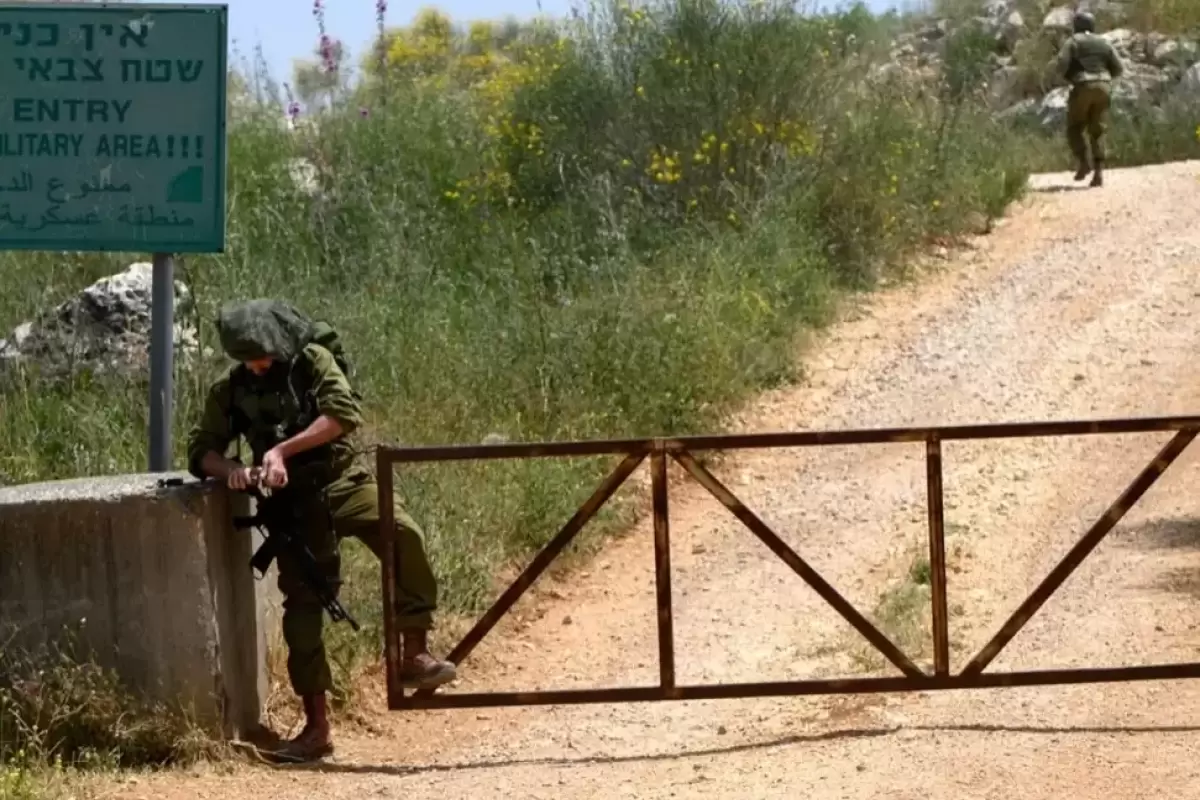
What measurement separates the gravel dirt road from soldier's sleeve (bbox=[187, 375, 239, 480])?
1.04m

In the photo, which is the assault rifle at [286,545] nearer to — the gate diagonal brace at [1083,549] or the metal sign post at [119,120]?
the metal sign post at [119,120]

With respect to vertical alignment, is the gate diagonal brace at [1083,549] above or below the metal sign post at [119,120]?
below

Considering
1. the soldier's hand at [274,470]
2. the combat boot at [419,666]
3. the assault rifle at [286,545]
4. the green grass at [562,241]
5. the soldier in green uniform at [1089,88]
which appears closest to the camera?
the soldier's hand at [274,470]

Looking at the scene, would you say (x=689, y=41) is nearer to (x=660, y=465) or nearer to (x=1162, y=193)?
(x=1162, y=193)

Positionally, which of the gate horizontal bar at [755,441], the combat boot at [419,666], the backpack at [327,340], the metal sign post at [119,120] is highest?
the metal sign post at [119,120]

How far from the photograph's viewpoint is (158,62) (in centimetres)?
633

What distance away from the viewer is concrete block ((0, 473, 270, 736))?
5.88 metres

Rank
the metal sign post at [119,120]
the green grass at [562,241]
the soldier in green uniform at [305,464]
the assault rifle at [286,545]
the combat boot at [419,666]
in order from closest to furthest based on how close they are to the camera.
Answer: the soldier in green uniform at [305,464], the assault rifle at [286,545], the combat boot at [419,666], the metal sign post at [119,120], the green grass at [562,241]

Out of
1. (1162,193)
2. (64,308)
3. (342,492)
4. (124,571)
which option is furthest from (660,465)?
(1162,193)

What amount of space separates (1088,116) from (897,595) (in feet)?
32.3

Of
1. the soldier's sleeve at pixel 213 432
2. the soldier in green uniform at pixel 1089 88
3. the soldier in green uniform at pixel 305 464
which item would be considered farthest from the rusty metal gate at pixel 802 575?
the soldier in green uniform at pixel 1089 88

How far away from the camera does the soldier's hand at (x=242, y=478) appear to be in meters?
5.74

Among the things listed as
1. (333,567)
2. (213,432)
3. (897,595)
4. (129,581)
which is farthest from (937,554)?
(129,581)

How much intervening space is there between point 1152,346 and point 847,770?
23.5 ft
